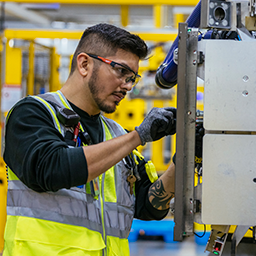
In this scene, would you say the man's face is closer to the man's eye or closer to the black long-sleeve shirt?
the man's eye

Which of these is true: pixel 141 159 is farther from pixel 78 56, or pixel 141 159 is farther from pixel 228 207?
pixel 228 207

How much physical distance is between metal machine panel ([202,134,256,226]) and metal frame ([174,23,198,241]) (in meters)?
0.06

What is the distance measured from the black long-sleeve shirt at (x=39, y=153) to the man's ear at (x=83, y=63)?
0.38m

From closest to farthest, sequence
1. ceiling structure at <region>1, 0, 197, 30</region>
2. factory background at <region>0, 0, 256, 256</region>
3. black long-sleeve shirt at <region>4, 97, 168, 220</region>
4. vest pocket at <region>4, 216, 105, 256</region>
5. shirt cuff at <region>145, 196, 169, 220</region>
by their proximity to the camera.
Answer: black long-sleeve shirt at <region>4, 97, 168, 220</region> < vest pocket at <region>4, 216, 105, 256</region> < shirt cuff at <region>145, 196, 169, 220</region> < factory background at <region>0, 0, 256, 256</region> < ceiling structure at <region>1, 0, 197, 30</region>

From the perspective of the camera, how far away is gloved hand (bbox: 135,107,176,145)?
152 centimetres

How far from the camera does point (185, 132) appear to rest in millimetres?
1295

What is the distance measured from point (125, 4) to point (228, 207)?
319 centimetres

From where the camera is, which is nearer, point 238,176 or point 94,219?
point 238,176

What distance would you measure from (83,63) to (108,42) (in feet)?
0.56

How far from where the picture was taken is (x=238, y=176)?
125 centimetres

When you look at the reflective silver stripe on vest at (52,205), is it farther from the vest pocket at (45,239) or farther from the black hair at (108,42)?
the black hair at (108,42)

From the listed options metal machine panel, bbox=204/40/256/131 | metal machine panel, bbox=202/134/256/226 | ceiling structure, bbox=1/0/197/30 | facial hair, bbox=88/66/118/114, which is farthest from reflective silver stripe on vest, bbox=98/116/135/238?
ceiling structure, bbox=1/0/197/30

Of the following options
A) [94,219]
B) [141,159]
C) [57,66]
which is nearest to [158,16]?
[57,66]

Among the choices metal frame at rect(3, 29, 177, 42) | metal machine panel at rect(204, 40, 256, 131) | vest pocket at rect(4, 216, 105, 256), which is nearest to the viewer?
metal machine panel at rect(204, 40, 256, 131)
